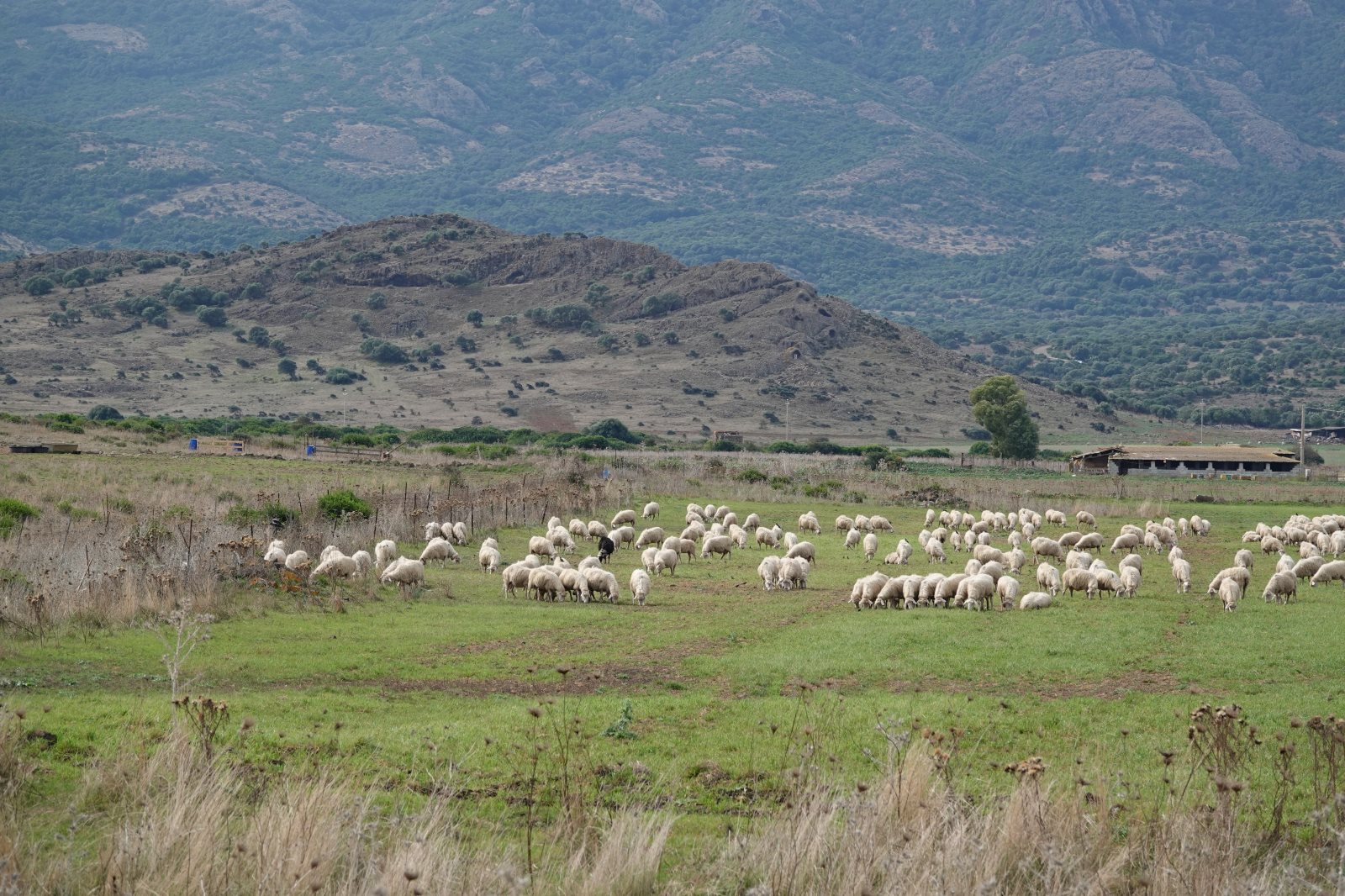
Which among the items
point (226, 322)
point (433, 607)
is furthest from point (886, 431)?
point (433, 607)

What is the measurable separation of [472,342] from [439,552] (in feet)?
347

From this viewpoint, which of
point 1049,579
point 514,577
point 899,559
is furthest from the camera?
point 899,559

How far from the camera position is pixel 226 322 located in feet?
442

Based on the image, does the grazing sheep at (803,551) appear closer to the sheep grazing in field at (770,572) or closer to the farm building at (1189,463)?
the sheep grazing in field at (770,572)

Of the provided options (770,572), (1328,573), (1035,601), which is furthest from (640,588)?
(1328,573)

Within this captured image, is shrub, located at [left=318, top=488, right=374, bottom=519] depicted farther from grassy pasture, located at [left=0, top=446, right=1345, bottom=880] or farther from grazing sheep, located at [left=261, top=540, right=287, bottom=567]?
grazing sheep, located at [left=261, top=540, right=287, bottom=567]

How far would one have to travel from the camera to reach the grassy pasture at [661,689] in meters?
11.5

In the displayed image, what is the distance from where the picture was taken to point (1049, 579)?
27062 millimetres

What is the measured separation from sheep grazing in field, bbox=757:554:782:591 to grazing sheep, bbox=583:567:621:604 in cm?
353

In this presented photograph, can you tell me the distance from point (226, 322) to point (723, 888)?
438 ft

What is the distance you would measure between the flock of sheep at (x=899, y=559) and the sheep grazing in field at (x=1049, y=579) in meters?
0.03

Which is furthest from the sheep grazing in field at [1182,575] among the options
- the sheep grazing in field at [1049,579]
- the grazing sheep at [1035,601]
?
the grazing sheep at [1035,601]

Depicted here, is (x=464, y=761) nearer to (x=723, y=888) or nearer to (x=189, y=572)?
(x=723, y=888)

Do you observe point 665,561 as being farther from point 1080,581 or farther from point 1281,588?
point 1281,588
